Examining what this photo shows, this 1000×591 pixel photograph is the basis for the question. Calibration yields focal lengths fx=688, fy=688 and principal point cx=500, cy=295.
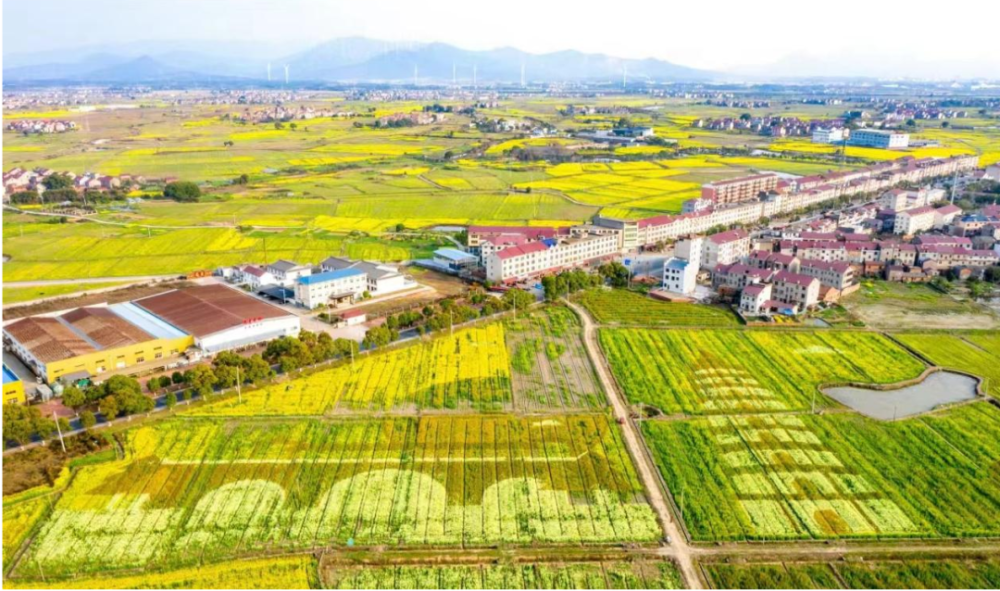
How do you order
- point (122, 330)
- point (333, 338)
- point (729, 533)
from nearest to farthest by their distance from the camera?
point (729, 533) < point (122, 330) < point (333, 338)

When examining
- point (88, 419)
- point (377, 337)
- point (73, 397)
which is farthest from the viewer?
point (377, 337)

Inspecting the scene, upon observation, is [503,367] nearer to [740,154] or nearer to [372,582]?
[372,582]

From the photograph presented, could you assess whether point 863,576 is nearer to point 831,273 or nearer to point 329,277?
point 831,273

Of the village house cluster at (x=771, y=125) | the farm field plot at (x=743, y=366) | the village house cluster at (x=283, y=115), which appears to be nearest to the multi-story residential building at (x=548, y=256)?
the farm field plot at (x=743, y=366)

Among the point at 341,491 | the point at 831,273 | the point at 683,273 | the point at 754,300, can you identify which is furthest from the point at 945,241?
the point at 341,491

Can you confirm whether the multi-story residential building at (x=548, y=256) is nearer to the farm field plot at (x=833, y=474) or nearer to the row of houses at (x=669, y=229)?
the row of houses at (x=669, y=229)

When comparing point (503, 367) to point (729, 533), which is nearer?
point (729, 533)

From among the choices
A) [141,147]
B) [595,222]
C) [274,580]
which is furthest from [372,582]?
[141,147]
